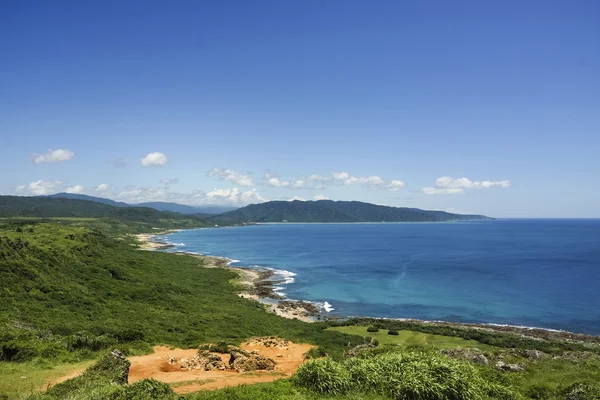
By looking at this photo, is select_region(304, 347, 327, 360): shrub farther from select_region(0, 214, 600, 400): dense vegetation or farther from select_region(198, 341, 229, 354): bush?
select_region(198, 341, 229, 354): bush

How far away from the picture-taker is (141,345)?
85.8 ft

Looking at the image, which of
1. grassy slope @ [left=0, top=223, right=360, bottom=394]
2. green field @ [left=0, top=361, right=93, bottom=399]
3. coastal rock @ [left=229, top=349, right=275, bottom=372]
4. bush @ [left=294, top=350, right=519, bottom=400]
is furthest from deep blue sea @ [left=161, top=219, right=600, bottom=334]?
green field @ [left=0, top=361, right=93, bottom=399]

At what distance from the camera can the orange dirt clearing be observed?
1945cm

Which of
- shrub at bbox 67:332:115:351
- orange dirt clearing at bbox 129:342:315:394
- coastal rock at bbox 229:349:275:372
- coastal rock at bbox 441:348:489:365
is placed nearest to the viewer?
orange dirt clearing at bbox 129:342:315:394

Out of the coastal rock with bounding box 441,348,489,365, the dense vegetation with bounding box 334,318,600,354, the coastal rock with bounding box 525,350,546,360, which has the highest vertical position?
the coastal rock with bounding box 441,348,489,365

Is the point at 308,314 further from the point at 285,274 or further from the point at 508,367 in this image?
the point at 508,367

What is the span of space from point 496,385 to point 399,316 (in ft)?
162

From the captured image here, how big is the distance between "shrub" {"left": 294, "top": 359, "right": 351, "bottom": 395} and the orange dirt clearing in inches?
210

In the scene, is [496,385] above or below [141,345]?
above

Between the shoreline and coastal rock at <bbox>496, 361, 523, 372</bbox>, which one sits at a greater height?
coastal rock at <bbox>496, 361, 523, 372</bbox>

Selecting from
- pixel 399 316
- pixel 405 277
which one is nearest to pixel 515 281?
pixel 405 277

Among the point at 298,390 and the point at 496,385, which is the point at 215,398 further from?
the point at 496,385

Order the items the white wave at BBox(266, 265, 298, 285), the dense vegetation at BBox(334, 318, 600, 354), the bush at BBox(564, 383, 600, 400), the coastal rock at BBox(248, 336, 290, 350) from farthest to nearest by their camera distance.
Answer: the white wave at BBox(266, 265, 298, 285), the dense vegetation at BBox(334, 318, 600, 354), the coastal rock at BBox(248, 336, 290, 350), the bush at BBox(564, 383, 600, 400)

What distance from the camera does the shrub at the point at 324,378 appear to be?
15.6 m
